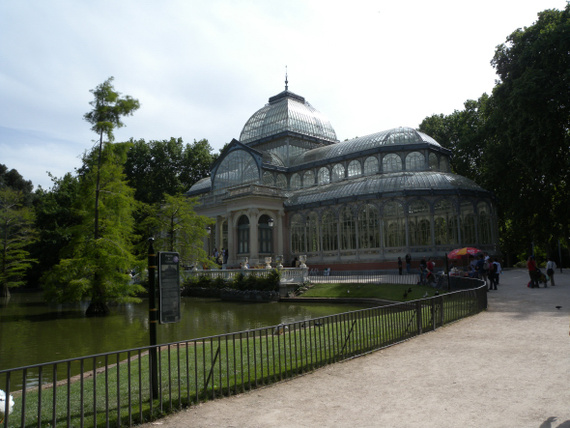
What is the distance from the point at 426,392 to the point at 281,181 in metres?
38.5

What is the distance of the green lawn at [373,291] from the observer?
21.7 metres

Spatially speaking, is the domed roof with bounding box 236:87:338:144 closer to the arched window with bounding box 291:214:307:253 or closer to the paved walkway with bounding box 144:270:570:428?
the arched window with bounding box 291:214:307:253

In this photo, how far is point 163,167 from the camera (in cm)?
5753

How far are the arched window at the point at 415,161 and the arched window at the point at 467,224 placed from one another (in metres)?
5.20

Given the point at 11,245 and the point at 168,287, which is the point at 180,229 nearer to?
the point at 11,245

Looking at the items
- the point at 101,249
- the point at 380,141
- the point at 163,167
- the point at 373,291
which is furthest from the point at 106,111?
the point at 163,167

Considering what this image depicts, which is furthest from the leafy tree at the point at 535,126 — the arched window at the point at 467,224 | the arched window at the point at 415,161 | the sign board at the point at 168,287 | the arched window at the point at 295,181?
the sign board at the point at 168,287

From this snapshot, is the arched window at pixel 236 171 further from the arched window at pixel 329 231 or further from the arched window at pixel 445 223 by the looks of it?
the arched window at pixel 445 223

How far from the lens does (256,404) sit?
6.65 meters

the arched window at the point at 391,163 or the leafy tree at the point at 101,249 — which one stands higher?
the arched window at the point at 391,163

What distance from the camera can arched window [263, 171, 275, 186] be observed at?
43719mm

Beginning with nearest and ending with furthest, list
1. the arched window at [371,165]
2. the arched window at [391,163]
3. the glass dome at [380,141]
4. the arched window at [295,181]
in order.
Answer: the arched window at [391,163]
the glass dome at [380,141]
the arched window at [371,165]
the arched window at [295,181]

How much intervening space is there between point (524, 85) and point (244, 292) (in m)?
20.7

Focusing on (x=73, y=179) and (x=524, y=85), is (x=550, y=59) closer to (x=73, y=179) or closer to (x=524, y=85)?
(x=524, y=85)
